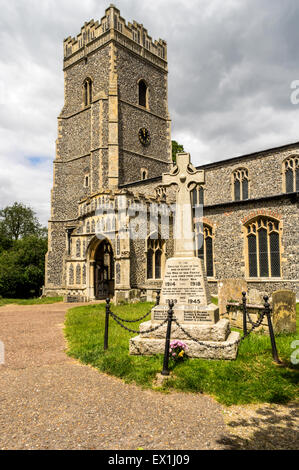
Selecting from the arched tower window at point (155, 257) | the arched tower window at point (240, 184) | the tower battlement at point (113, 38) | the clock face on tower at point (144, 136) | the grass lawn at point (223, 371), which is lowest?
the grass lawn at point (223, 371)

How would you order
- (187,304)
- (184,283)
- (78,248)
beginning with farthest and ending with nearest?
(78,248), (184,283), (187,304)

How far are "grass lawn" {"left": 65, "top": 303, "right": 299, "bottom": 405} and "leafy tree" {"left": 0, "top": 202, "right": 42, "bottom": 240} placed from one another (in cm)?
3877

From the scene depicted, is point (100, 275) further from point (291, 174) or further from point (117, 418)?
point (117, 418)

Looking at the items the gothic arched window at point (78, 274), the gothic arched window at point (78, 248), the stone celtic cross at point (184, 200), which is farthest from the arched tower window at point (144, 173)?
the stone celtic cross at point (184, 200)

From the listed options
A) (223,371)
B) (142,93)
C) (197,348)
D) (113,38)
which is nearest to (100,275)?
(197,348)

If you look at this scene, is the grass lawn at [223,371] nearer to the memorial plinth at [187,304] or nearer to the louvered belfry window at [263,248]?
the memorial plinth at [187,304]

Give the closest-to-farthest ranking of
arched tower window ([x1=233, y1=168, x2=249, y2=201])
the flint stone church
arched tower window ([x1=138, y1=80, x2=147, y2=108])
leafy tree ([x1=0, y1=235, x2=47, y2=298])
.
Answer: the flint stone church
arched tower window ([x1=233, y1=168, x2=249, y2=201])
leafy tree ([x1=0, y1=235, x2=47, y2=298])
arched tower window ([x1=138, y1=80, x2=147, y2=108])

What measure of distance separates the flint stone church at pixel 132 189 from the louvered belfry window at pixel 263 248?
0.05m

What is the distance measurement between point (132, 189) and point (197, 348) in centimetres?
2006

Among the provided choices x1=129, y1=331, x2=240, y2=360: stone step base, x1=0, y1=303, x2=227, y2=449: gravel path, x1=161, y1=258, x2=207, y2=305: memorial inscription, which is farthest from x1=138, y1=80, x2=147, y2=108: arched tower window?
x1=0, y1=303, x2=227, y2=449: gravel path

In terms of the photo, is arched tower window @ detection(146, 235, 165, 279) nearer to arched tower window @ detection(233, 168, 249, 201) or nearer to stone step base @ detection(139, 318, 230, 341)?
arched tower window @ detection(233, 168, 249, 201)

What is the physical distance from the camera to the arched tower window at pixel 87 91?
26750 millimetres

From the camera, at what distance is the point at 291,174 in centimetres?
1788

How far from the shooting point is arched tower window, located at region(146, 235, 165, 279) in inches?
659
